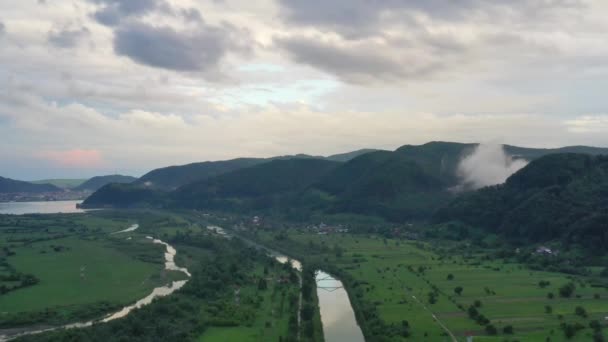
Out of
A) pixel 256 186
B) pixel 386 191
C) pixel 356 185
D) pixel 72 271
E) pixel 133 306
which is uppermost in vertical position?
pixel 256 186

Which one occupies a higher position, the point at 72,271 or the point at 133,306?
the point at 72,271

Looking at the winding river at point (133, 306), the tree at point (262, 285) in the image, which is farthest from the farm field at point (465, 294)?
the winding river at point (133, 306)

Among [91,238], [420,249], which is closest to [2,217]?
[91,238]

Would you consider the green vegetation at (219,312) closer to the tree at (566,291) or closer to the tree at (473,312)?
the tree at (473,312)

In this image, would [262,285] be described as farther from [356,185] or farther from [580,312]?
[356,185]

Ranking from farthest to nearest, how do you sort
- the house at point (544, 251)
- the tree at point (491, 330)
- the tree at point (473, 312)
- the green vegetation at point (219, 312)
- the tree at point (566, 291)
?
the house at point (544, 251), the tree at point (566, 291), the tree at point (473, 312), the tree at point (491, 330), the green vegetation at point (219, 312)

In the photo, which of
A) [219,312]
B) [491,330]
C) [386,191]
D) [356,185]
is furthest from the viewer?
[356,185]

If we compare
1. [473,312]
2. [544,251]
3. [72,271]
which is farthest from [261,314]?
[544,251]
